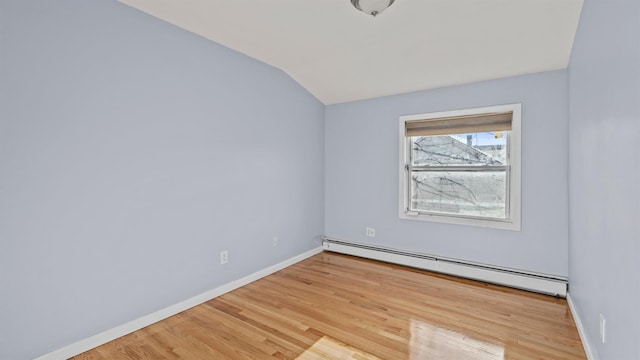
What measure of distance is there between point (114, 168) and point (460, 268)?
3.48 meters

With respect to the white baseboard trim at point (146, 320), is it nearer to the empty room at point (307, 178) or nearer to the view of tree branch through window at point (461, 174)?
the empty room at point (307, 178)

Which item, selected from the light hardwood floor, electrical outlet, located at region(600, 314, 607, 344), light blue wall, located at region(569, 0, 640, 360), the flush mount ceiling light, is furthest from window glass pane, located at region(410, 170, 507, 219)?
the flush mount ceiling light

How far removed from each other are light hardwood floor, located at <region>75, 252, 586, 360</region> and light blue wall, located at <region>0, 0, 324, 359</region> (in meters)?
0.35

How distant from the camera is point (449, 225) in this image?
11.2ft

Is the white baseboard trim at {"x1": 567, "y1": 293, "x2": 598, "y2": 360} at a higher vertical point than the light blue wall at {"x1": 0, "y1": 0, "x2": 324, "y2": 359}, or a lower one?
lower

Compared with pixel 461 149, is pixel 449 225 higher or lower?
lower

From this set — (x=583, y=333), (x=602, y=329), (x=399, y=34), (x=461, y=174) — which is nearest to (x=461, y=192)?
(x=461, y=174)

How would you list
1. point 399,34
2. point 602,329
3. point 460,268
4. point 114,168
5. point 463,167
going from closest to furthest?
point 602,329, point 114,168, point 399,34, point 460,268, point 463,167

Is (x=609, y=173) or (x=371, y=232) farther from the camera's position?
(x=371, y=232)

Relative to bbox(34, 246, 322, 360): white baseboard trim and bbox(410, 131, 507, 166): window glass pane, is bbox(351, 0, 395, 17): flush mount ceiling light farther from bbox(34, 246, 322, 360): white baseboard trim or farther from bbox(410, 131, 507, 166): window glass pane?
bbox(34, 246, 322, 360): white baseboard trim

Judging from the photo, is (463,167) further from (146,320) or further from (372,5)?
(146,320)

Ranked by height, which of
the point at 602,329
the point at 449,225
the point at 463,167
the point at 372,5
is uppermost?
the point at 372,5

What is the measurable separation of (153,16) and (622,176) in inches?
123

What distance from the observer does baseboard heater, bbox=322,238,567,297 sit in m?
2.82
